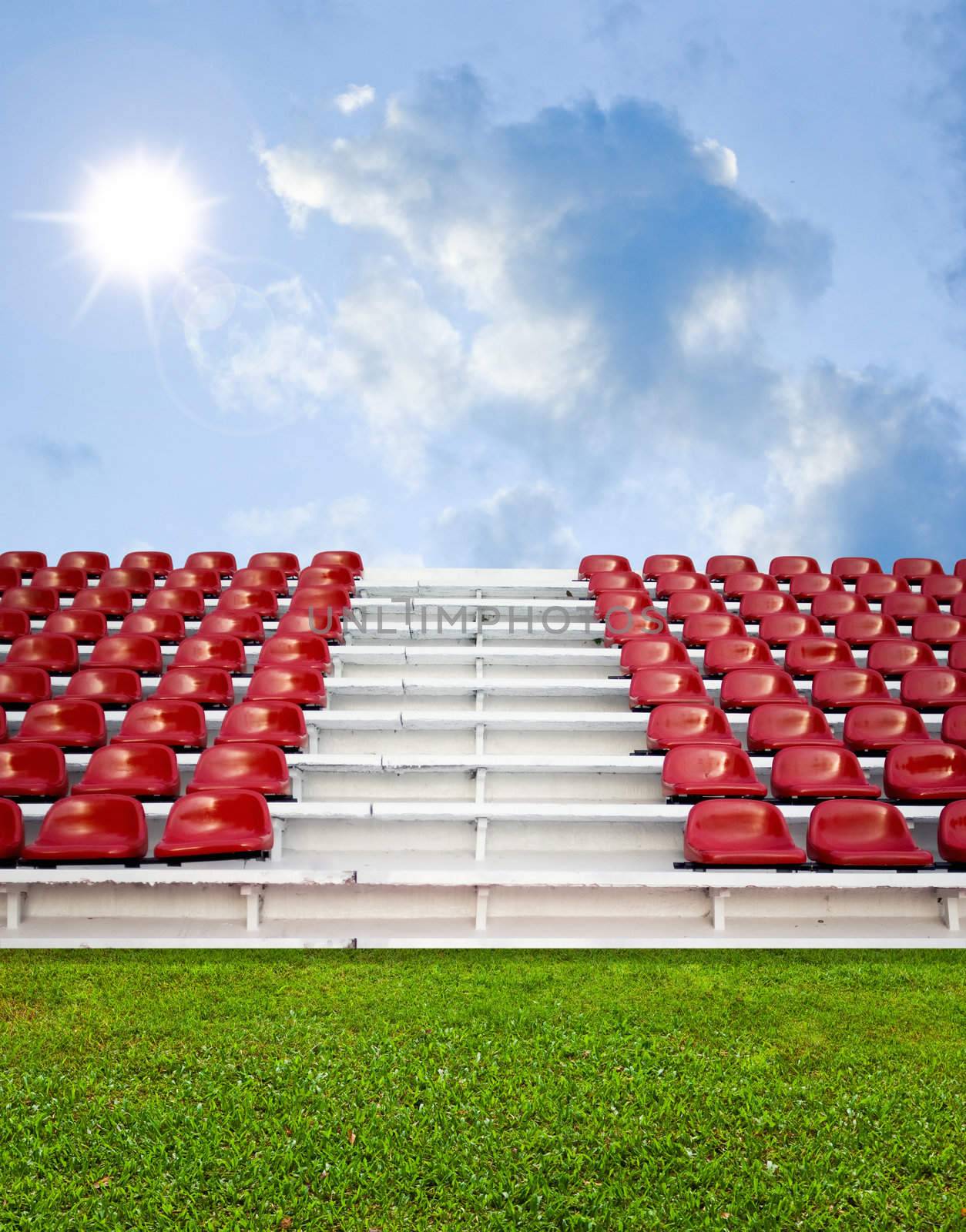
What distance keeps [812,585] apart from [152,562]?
687cm

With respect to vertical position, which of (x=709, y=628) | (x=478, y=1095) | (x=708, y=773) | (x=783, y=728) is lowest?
(x=478, y=1095)

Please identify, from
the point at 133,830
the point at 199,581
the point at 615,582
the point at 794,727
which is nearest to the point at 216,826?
the point at 133,830

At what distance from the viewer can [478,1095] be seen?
3174 millimetres

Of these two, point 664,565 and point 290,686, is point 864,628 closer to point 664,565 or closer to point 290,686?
point 664,565

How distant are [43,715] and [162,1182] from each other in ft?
13.0

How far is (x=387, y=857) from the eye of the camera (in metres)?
5.54

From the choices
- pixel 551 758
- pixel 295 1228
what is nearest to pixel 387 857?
pixel 551 758

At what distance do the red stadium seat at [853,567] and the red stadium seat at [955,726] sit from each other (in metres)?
3.97

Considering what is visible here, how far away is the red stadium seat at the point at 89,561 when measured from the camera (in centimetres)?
988

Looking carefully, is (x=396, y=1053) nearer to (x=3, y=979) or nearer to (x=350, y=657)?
(x=3, y=979)

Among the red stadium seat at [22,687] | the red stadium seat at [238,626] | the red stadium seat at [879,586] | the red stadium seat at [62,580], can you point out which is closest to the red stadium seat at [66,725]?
the red stadium seat at [22,687]

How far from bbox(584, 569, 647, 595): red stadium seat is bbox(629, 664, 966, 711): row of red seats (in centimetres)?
215

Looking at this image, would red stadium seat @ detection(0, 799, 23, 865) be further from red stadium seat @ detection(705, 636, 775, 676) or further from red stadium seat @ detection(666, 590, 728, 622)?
red stadium seat @ detection(666, 590, 728, 622)

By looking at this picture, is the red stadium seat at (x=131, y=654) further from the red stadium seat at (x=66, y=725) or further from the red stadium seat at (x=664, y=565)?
the red stadium seat at (x=664, y=565)
